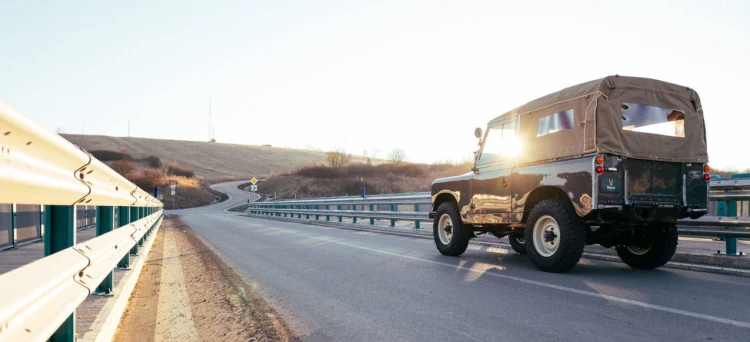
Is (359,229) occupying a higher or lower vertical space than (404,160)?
lower

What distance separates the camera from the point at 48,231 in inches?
113

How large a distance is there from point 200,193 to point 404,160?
27.8 m

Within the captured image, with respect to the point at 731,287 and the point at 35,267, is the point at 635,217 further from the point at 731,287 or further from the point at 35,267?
the point at 35,267

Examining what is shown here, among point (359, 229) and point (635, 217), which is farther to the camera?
point (359, 229)

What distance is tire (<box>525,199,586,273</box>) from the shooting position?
6141 mm

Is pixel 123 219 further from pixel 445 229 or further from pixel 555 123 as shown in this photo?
pixel 555 123

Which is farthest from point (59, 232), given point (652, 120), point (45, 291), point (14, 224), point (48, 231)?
point (14, 224)

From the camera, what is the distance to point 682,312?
424cm

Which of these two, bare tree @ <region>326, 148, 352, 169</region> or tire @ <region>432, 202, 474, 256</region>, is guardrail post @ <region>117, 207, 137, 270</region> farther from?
bare tree @ <region>326, 148, 352, 169</region>

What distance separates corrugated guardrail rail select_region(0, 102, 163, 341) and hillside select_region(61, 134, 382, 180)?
311ft

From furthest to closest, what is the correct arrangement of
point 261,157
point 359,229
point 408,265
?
point 261,157 < point 359,229 < point 408,265

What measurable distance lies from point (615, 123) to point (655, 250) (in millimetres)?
1830

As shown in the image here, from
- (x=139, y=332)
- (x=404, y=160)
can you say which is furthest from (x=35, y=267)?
(x=404, y=160)

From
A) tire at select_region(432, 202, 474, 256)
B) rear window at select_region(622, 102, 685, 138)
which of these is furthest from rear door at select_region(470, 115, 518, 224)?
rear window at select_region(622, 102, 685, 138)
